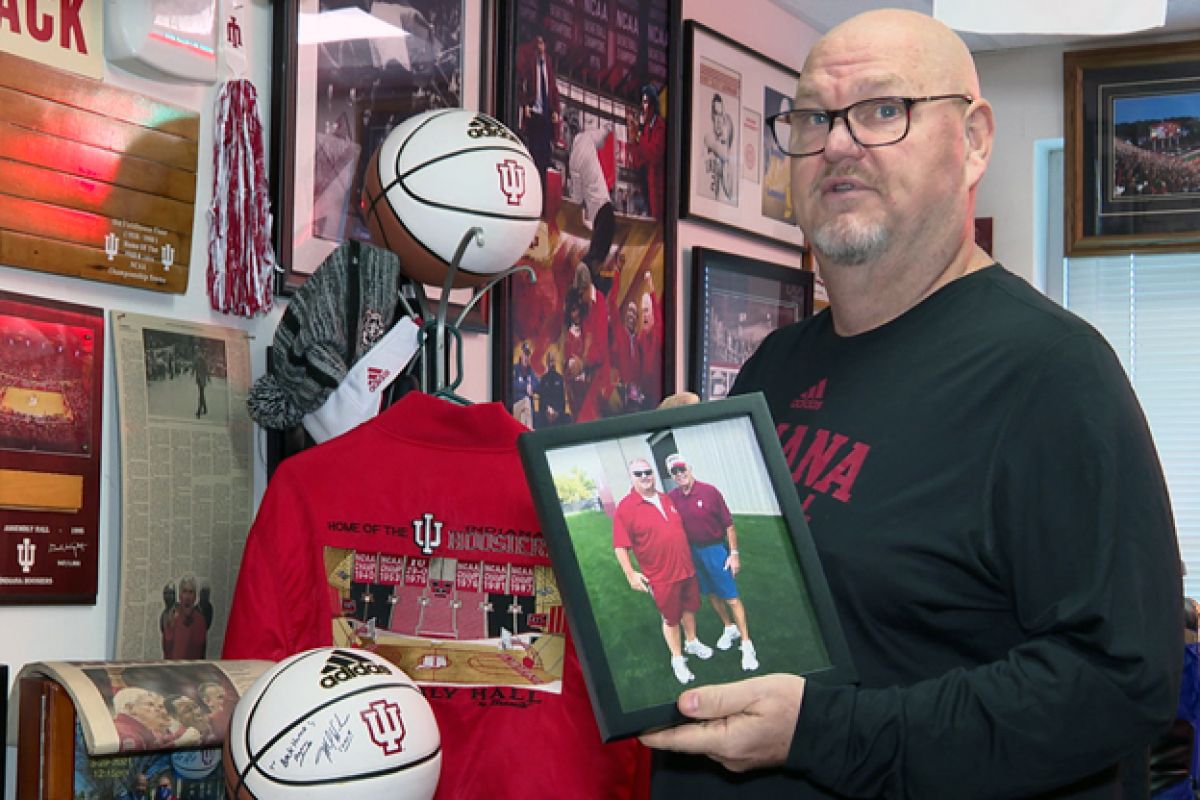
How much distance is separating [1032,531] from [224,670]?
1139 millimetres

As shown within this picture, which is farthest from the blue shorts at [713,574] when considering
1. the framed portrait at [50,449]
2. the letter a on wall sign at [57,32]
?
the letter a on wall sign at [57,32]

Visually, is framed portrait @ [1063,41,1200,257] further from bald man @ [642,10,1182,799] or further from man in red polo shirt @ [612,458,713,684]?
man in red polo shirt @ [612,458,713,684]

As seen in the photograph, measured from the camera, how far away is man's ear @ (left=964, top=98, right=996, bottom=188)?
1.52m

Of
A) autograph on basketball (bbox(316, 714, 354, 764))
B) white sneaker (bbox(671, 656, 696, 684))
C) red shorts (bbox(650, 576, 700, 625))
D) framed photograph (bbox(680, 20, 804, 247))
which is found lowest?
autograph on basketball (bbox(316, 714, 354, 764))

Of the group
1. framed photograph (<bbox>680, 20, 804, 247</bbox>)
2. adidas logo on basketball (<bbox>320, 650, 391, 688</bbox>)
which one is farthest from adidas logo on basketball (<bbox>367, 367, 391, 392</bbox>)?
framed photograph (<bbox>680, 20, 804, 247</bbox>)

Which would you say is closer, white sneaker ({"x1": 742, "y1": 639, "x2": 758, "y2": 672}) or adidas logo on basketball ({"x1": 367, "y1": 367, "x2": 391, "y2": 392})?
white sneaker ({"x1": 742, "y1": 639, "x2": 758, "y2": 672})

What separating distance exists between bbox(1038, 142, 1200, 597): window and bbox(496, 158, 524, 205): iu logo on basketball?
3.47 meters

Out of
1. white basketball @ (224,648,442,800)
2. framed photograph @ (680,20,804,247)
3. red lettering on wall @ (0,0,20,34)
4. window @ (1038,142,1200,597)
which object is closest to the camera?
white basketball @ (224,648,442,800)

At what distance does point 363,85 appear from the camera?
9.26 feet

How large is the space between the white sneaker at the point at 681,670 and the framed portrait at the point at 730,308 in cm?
277

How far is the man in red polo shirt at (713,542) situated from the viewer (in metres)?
1.39

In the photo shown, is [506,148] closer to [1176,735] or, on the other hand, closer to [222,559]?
[222,559]

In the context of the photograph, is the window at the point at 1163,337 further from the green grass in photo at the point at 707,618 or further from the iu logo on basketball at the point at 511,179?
the green grass in photo at the point at 707,618

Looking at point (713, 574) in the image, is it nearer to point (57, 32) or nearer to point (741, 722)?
point (741, 722)
